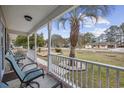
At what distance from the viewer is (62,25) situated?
8.84m

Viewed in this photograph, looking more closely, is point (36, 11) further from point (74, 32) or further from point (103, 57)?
point (103, 57)

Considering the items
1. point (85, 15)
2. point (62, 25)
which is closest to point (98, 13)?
point (85, 15)

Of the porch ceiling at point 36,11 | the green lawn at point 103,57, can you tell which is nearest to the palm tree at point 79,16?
the green lawn at point 103,57

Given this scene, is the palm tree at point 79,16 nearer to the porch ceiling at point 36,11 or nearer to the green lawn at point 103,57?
the green lawn at point 103,57

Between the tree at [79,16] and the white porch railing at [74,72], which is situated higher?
the tree at [79,16]

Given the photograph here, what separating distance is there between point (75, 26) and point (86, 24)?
0.93 m

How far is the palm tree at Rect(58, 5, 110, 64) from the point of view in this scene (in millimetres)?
8234

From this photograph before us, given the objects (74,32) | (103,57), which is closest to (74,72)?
(74,32)

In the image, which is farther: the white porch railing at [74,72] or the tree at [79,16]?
the tree at [79,16]

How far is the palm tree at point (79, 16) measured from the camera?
8234mm

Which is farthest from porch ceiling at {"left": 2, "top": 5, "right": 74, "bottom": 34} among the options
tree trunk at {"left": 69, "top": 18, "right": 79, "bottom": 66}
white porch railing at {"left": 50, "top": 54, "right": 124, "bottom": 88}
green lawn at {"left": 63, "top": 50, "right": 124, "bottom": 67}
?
green lawn at {"left": 63, "top": 50, "right": 124, "bottom": 67}
